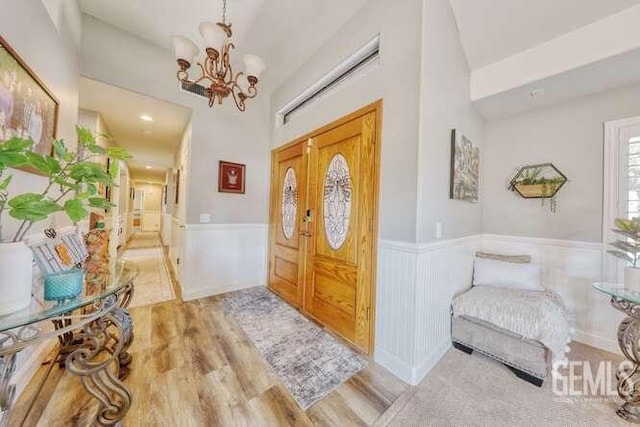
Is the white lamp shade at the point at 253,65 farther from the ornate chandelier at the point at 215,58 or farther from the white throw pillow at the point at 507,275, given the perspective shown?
the white throw pillow at the point at 507,275

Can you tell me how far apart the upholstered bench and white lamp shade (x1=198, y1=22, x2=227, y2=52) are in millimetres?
2872

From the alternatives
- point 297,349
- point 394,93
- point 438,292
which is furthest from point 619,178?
point 297,349

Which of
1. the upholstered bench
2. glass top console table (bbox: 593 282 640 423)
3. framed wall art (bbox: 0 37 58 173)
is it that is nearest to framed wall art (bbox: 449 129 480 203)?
the upholstered bench

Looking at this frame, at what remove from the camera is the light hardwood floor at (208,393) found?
1.29m

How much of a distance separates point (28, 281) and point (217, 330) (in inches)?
61.8

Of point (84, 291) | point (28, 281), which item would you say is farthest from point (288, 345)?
point (28, 281)

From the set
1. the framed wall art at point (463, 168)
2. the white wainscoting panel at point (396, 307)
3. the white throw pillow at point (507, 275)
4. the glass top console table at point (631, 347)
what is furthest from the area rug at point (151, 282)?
the glass top console table at point (631, 347)

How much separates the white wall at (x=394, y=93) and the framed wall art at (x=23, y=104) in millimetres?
2145

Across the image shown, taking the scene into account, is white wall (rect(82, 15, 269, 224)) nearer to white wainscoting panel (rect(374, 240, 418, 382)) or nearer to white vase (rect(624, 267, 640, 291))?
white wainscoting panel (rect(374, 240, 418, 382))

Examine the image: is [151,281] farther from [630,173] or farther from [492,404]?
[630,173]

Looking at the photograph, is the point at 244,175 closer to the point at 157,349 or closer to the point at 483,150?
the point at 157,349

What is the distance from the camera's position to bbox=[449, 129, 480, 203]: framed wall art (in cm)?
198

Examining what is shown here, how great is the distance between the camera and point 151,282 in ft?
11.6

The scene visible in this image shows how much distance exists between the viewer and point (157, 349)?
1.90 m
